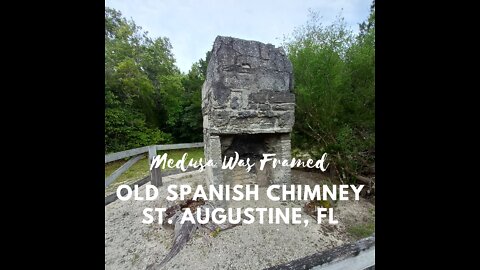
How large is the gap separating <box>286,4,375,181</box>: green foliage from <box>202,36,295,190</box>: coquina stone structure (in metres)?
1.14

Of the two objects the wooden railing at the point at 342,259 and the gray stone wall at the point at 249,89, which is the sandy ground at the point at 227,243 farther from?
the wooden railing at the point at 342,259

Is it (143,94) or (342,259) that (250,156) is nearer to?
(342,259)

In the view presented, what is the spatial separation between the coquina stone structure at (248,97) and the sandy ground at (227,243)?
909 mm

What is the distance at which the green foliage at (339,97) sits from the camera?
440cm

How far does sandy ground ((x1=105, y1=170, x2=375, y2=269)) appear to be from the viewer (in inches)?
98.7

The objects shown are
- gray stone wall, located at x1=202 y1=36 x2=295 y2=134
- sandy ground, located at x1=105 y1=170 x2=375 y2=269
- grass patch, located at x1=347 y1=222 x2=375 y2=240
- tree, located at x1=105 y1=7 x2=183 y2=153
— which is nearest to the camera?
sandy ground, located at x1=105 y1=170 x2=375 y2=269

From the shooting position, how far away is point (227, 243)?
2.79 metres

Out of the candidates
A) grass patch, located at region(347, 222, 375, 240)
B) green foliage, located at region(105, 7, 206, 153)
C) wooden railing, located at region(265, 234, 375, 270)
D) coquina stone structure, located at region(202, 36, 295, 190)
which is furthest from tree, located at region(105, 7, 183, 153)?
wooden railing, located at region(265, 234, 375, 270)

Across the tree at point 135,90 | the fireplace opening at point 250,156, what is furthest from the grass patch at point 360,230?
the tree at point 135,90

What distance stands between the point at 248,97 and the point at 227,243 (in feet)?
7.15

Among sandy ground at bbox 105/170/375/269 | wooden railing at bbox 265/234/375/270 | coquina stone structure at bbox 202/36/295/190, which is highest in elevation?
coquina stone structure at bbox 202/36/295/190

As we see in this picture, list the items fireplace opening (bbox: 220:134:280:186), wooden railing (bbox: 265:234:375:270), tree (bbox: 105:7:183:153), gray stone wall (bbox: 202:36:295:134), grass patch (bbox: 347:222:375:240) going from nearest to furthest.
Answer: wooden railing (bbox: 265:234:375:270)
grass patch (bbox: 347:222:375:240)
gray stone wall (bbox: 202:36:295:134)
fireplace opening (bbox: 220:134:280:186)
tree (bbox: 105:7:183:153)

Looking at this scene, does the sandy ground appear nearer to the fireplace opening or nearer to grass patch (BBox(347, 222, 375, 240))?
grass patch (BBox(347, 222, 375, 240))

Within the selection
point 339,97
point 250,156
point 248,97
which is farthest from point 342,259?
point 339,97
